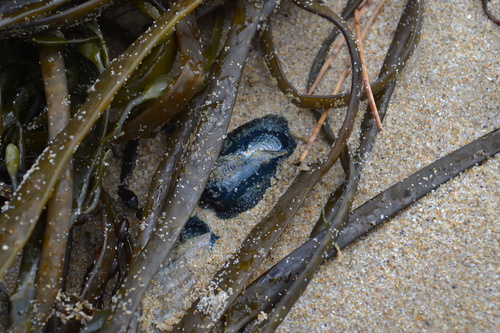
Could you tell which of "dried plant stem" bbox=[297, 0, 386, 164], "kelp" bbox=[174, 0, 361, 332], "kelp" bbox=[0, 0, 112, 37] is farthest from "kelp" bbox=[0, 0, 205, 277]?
"dried plant stem" bbox=[297, 0, 386, 164]

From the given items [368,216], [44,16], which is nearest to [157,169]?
[44,16]

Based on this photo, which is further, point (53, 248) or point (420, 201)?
point (420, 201)

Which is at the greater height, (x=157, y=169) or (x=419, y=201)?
(x=157, y=169)

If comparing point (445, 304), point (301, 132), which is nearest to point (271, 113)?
point (301, 132)

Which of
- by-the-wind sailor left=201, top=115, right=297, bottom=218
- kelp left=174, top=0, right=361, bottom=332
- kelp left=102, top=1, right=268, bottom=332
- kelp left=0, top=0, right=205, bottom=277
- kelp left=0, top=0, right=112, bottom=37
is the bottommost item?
kelp left=174, top=0, right=361, bottom=332

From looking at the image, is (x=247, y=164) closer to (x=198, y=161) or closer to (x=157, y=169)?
(x=198, y=161)

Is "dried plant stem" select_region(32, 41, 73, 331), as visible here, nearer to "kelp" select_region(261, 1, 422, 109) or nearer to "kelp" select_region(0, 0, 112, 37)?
"kelp" select_region(0, 0, 112, 37)

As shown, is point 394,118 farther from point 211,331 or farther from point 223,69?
point 211,331
